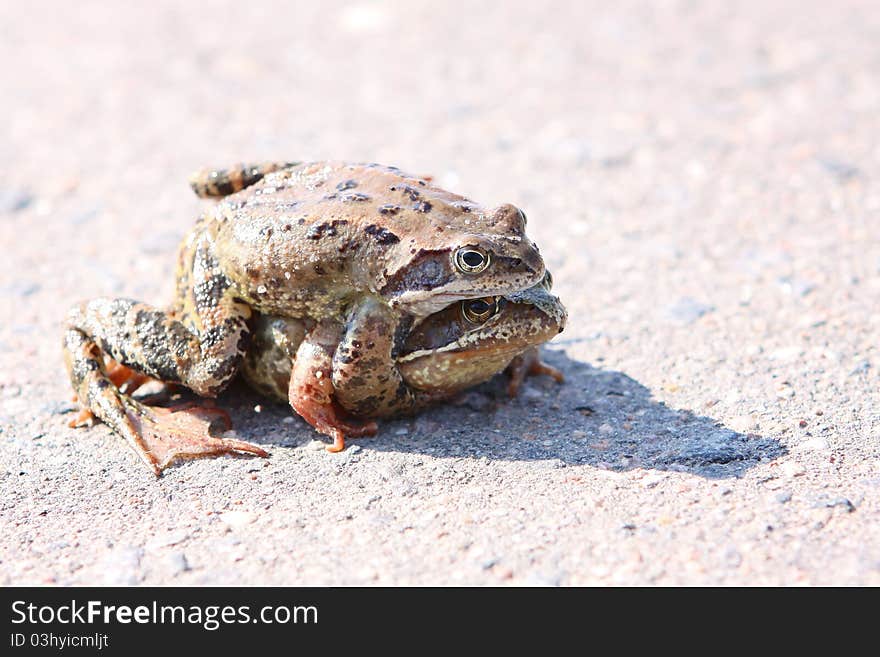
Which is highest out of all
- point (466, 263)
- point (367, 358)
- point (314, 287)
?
point (466, 263)

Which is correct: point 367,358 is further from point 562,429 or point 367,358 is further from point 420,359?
point 562,429

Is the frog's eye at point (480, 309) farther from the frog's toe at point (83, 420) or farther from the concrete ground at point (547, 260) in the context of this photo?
the frog's toe at point (83, 420)

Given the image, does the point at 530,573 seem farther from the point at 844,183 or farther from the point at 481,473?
the point at 844,183

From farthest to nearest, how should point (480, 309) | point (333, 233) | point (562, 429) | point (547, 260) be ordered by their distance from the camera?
point (547, 260)
point (562, 429)
point (480, 309)
point (333, 233)

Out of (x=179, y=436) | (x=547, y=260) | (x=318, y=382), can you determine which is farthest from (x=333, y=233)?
(x=547, y=260)

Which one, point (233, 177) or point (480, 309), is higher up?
point (233, 177)

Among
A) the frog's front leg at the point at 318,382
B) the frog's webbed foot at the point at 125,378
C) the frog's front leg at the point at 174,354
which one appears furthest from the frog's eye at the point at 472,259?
the frog's webbed foot at the point at 125,378

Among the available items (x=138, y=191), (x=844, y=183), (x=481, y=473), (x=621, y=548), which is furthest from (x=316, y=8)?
(x=621, y=548)
